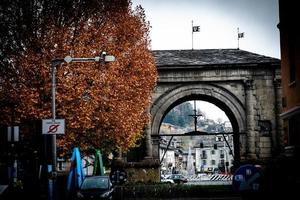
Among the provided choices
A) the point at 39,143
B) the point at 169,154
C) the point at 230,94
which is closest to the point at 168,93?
the point at 230,94

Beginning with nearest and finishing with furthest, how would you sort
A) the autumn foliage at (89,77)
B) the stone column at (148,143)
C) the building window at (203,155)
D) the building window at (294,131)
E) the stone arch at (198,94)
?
the building window at (294,131) < the autumn foliage at (89,77) < the stone column at (148,143) < the stone arch at (198,94) < the building window at (203,155)

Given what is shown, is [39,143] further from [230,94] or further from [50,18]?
[230,94]

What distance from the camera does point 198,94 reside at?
38500mm

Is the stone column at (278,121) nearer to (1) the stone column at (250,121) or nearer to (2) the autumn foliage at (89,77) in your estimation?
(1) the stone column at (250,121)

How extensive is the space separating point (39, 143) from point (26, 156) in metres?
7.52

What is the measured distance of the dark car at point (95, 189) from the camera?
83.2 ft

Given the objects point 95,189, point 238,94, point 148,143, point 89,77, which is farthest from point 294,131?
point 148,143

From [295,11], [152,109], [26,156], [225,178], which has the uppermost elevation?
[295,11]

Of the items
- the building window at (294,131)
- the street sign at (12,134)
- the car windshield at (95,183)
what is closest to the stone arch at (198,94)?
the car windshield at (95,183)

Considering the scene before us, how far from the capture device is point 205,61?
39469mm

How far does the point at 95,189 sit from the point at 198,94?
15.0 meters

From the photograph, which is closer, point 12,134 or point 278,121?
point 12,134

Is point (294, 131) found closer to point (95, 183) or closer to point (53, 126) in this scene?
point (53, 126)

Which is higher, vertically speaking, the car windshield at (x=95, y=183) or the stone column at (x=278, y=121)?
the stone column at (x=278, y=121)
